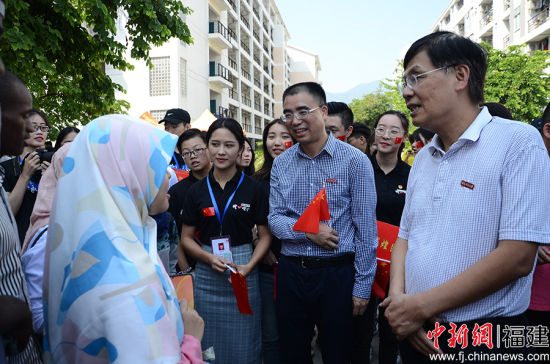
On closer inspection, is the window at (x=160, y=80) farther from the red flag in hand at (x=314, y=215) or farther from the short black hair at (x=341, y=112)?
the red flag in hand at (x=314, y=215)

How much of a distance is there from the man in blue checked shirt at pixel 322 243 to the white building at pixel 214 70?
525 inches

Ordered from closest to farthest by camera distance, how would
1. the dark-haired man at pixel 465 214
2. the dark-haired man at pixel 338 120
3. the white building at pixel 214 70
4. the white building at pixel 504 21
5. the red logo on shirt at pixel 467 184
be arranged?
the dark-haired man at pixel 465 214
the red logo on shirt at pixel 467 184
the dark-haired man at pixel 338 120
the white building at pixel 214 70
the white building at pixel 504 21

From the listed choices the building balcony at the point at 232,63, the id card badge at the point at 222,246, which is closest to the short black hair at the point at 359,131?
the id card badge at the point at 222,246

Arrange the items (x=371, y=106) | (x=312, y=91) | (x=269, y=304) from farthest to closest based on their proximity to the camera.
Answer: (x=371, y=106), (x=269, y=304), (x=312, y=91)

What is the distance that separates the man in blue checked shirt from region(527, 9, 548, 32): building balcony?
25.3 metres

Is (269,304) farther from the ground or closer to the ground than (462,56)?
closer to the ground

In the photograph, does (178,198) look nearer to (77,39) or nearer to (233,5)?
(77,39)

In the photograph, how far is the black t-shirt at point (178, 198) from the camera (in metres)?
3.79

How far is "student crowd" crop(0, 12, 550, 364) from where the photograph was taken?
1356mm

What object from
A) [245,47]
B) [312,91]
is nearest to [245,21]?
[245,47]

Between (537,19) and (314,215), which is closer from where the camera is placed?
(314,215)

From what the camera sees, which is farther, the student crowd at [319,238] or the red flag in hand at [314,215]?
the red flag in hand at [314,215]

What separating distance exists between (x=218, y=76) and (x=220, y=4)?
5821mm

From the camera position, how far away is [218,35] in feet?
81.8
